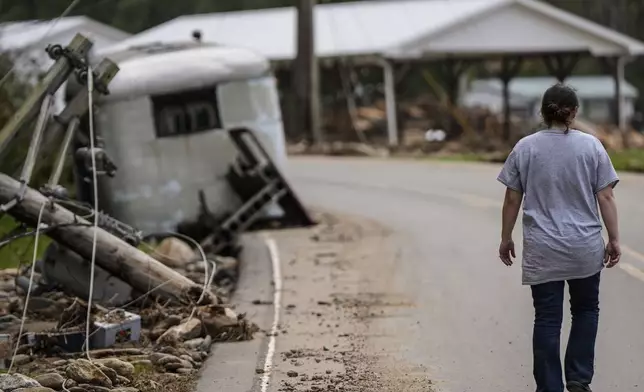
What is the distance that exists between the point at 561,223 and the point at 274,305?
4.77 m

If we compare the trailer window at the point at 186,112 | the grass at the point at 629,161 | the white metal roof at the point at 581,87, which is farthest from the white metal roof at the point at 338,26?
the trailer window at the point at 186,112

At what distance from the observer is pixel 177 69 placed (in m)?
14.8

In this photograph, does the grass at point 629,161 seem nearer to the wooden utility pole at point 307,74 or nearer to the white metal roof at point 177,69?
the wooden utility pole at point 307,74

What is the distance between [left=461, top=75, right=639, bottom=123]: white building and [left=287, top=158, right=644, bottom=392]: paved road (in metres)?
31.5

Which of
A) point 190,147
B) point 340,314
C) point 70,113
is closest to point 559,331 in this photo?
point 340,314

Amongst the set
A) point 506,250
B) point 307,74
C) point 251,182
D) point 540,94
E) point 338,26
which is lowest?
point 540,94

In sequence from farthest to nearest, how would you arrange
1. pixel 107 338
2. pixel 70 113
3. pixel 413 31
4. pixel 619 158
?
pixel 413 31
pixel 619 158
pixel 70 113
pixel 107 338

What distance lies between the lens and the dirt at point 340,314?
7434 millimetres

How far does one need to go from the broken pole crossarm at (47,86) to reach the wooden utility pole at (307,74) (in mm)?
23205

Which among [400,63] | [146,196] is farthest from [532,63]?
[146,196]

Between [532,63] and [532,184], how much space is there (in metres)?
57.2

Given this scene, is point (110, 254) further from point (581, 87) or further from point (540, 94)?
point (581, 87)

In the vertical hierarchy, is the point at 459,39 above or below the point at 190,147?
below

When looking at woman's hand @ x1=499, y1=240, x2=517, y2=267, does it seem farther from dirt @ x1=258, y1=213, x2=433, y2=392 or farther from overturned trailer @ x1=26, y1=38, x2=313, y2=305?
overturned trailer @ x1=26, y1=38, x2=313, y2=305
